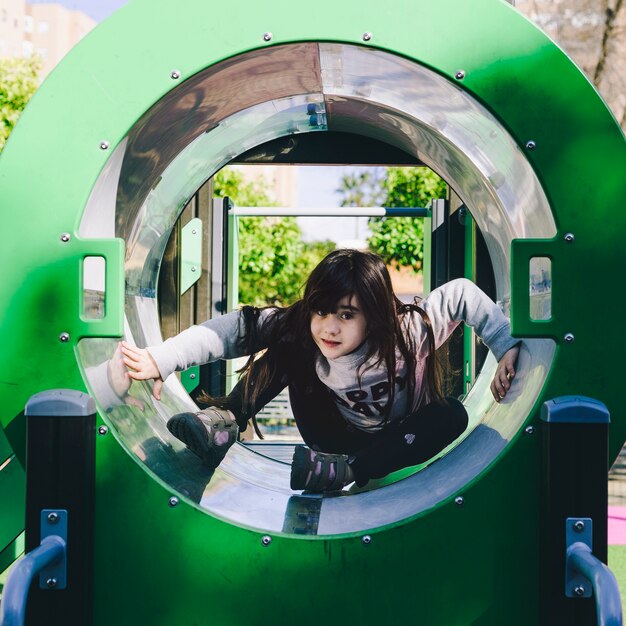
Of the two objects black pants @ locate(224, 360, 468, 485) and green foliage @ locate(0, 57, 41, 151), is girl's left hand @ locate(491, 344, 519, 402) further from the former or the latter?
green foliage @ locate(0, 57, 41, 151)

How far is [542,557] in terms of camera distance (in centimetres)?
133

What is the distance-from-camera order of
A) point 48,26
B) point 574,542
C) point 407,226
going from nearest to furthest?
point 574,542 < point 407,226 < point 48,26

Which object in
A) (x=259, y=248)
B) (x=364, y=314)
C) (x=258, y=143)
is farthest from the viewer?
(x=259, y=248)

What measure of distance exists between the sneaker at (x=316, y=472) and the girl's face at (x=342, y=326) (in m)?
0.34

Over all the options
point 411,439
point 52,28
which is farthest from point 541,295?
point 52,28

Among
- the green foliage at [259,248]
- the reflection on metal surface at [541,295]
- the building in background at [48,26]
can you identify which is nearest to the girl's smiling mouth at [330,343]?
the reflection on metal surface at [541,295]

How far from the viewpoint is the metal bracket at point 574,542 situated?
1.29 meters

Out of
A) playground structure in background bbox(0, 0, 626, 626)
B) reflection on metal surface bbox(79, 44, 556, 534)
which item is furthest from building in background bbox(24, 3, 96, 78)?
playground structure in background bbox(0, 0, 626, 626)

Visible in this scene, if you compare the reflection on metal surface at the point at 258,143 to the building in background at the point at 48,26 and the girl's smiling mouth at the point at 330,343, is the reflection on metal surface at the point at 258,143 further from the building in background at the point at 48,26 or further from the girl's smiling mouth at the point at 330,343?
the building in background at the point at 48,26

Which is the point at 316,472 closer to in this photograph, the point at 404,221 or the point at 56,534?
the point at 56,534

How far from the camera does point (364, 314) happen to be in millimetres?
2064

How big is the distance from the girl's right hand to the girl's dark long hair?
15.3 inches

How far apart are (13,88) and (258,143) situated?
7.86m

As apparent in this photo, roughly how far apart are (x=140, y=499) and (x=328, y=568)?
1.09ft
